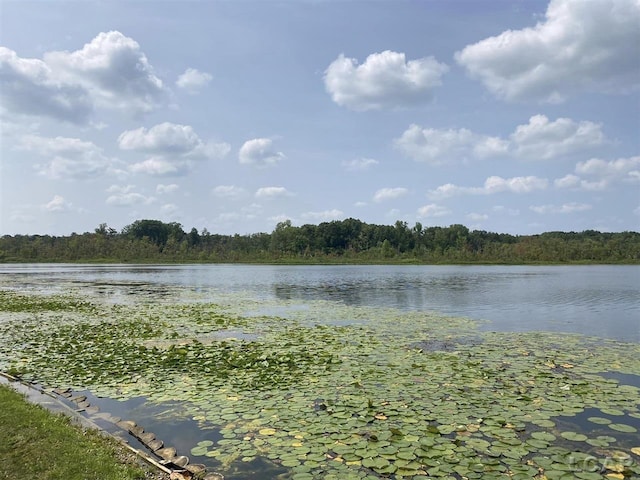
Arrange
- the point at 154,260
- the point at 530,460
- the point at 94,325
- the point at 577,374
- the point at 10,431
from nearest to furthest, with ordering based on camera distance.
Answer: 1. the point at 530,460
2. the point at 10,431
3. the point at 577,374
4. the point at 94,325
5. the point at 154,260

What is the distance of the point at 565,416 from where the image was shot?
7824 millimetres

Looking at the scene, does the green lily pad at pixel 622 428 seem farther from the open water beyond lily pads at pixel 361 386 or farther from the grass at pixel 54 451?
the grass at pixel 54 451

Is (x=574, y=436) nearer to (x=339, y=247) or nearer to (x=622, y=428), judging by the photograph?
(x=622, y=428)

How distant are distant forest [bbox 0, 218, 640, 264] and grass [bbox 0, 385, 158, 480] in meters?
112

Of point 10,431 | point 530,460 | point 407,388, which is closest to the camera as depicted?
point 530,460

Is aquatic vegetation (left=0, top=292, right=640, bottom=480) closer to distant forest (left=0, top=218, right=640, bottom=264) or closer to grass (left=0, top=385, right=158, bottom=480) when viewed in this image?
grass (left=0, top=385, right=158, bottom=480)

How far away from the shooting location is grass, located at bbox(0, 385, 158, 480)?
5617mm

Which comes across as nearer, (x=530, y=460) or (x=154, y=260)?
(x=530, y=460)

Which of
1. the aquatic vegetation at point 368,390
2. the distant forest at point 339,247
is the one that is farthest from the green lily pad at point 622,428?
the distant forest at point 339,247

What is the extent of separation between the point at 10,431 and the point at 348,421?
200 inches

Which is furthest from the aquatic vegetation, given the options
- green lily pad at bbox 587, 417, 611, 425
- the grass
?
the grass

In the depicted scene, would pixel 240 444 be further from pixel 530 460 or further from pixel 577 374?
pixel 577 374

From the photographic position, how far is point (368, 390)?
933 centimetres

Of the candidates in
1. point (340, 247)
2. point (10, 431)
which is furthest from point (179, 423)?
point (340, 247)
